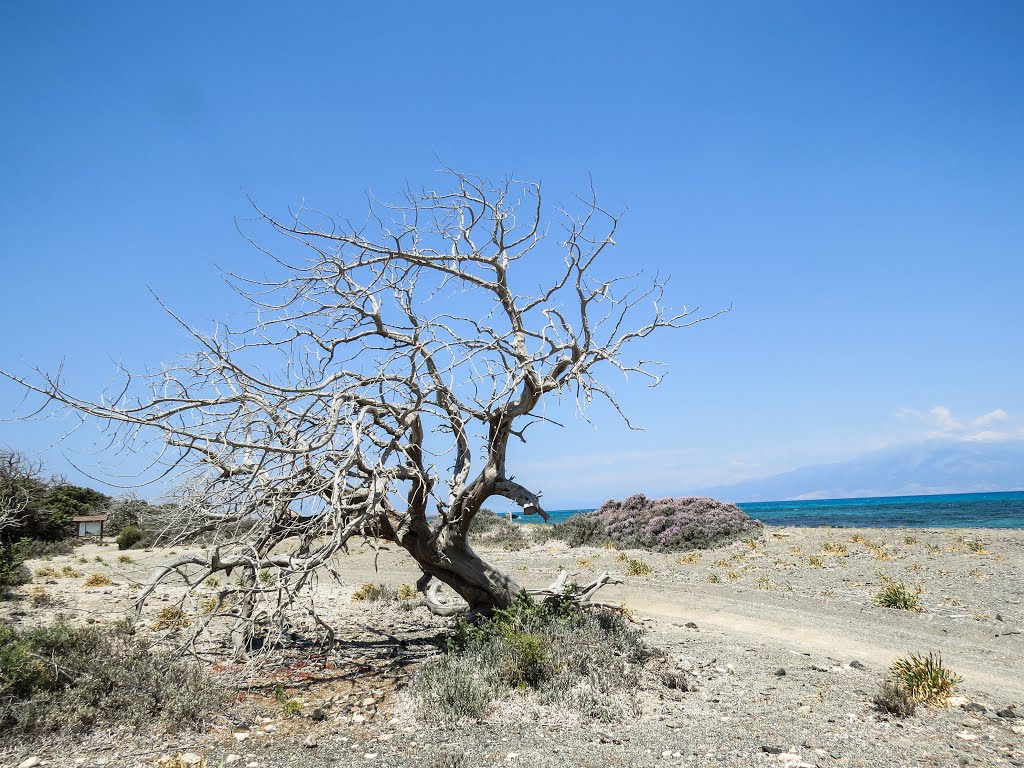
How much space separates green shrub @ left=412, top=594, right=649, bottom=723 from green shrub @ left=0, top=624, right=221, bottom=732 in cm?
229

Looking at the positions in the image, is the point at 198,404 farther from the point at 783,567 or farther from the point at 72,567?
the point at 783,567

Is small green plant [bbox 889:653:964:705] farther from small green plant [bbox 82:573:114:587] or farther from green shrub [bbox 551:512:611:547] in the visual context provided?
green shrub [bbox 551:512:611:547]

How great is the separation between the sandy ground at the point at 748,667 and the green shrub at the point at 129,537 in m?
7.20

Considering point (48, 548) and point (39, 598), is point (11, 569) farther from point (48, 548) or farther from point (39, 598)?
point (48, 548)

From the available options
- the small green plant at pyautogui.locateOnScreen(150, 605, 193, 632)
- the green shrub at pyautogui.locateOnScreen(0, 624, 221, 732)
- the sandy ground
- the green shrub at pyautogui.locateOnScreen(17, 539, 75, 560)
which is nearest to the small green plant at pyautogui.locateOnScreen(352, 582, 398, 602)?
the sandy ground

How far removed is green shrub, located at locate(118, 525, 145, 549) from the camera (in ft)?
83.1

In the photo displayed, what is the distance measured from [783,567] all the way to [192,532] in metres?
16.0

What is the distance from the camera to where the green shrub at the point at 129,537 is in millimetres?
25342

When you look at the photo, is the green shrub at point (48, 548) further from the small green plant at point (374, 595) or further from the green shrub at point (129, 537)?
the small green plant at point (374, 595)

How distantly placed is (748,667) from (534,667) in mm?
2921

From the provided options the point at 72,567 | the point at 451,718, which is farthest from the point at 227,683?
the point at 72,567

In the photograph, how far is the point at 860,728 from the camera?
606 centimetres

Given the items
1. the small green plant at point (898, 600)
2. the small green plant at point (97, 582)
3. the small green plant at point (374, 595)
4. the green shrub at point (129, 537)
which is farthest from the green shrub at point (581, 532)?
the small green plant at point (97, 582)

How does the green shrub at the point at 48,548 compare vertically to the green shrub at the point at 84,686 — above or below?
above
